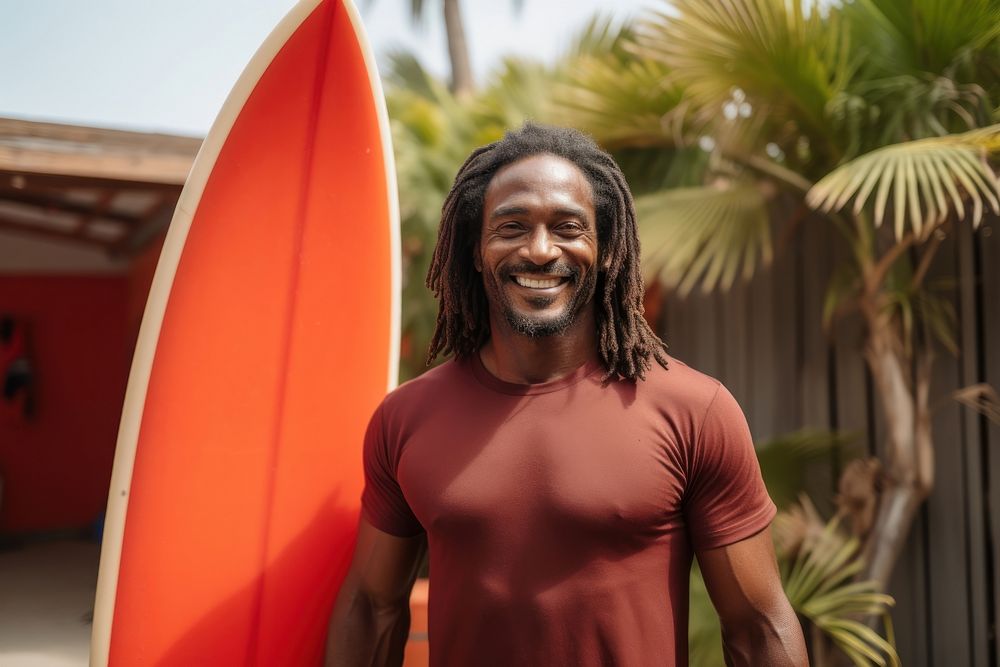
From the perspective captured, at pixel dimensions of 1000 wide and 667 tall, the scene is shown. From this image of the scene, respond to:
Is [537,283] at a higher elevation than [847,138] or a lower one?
lower

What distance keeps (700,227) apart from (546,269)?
198 centimetres

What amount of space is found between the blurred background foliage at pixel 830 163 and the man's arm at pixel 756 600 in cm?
142

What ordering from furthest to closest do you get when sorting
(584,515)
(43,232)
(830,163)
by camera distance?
(43,232)
(830,163)
(584,515)

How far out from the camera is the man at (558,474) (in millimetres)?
1304

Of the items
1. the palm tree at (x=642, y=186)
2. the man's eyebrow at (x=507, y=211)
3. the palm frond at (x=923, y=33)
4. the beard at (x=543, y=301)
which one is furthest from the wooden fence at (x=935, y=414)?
the man's eyebrow at (x=507, y=211)

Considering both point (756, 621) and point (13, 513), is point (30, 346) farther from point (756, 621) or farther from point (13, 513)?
point (756, 621)

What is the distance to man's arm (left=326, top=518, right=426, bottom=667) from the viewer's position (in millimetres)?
1528

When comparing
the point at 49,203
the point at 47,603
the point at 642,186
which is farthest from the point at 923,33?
the point at 49,203

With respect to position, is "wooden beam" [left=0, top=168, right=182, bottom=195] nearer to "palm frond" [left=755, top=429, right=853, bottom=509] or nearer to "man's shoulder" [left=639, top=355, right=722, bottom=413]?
"palm frond" [left=755, top=429, right=853, bottom=509]

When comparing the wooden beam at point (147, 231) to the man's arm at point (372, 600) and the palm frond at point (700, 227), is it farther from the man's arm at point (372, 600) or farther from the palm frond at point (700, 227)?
the man's arm at point (372, 600)

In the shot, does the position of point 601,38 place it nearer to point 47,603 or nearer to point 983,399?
point 983,399

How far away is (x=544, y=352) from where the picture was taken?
145cm

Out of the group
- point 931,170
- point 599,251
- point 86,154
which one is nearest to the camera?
point 599,251

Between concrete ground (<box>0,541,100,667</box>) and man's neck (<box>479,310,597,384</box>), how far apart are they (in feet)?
10.7
